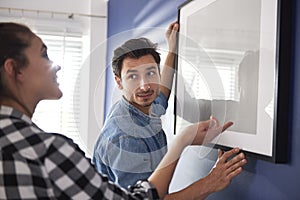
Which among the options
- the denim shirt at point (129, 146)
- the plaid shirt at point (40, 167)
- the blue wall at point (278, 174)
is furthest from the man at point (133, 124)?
the plaid shirt at point (40, 167)

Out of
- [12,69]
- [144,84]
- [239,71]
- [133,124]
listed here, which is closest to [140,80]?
[144,84]

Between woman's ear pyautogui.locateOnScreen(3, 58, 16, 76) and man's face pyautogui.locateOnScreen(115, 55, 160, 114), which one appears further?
man's face pyautogui.locateOnScreen(115, 55, 160, 114)

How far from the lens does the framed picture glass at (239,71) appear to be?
1064 mm

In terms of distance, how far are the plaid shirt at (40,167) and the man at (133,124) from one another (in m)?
0.31

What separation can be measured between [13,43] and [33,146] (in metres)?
0.24

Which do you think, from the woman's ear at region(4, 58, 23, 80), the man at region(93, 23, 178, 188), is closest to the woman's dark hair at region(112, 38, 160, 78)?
the man at region(93, 23, 178, 188)

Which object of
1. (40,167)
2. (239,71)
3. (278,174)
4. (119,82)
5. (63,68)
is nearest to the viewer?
(40,167)

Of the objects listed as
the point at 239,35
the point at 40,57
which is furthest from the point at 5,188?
the point at 239,35

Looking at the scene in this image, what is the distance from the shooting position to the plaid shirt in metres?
0.89

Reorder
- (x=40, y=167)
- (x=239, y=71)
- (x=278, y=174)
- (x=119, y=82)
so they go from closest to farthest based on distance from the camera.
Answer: (x=40, y=167) → (x=278, y=174) → (x=239, y=71) → (x=119, y=82)

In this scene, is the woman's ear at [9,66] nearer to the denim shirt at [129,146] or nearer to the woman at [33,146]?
the woman at [33,146]

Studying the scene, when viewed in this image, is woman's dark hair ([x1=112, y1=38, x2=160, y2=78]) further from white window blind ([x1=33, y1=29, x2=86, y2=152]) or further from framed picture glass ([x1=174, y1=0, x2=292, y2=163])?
white window blind ([x1=33, y1=29, x2=86, y2=152])

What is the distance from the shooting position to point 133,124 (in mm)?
1293

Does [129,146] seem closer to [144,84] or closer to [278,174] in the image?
[144,84]
